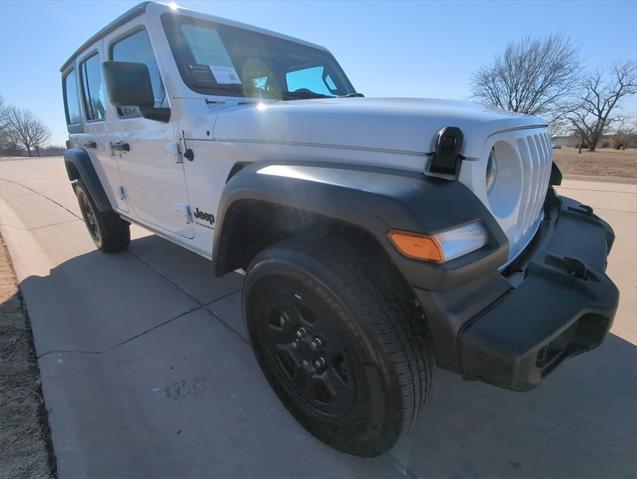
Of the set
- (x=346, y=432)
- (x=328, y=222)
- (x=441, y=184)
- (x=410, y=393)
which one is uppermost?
(x=441, y=184)

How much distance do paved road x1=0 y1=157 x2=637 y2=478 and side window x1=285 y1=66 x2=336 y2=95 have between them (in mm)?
1789

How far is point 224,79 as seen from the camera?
225 cm

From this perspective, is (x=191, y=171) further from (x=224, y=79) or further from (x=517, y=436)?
(x=517, y=436)

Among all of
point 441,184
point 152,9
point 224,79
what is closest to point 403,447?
point 441,184

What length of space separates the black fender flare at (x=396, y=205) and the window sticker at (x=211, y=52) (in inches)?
44.9

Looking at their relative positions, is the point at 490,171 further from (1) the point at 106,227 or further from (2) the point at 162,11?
(1) the point at 106,227

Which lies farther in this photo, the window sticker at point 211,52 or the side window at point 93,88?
the side window at point 93,88

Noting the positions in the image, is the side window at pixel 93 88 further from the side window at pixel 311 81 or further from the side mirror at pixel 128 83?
the side window at pixel 311 81

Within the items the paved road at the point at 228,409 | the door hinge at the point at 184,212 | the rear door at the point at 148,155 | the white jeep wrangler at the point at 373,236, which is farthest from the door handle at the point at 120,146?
the paved road at the point at 228,409

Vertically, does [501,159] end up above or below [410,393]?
above

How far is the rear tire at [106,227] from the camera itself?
378 centimetres

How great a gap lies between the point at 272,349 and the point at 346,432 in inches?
19.4

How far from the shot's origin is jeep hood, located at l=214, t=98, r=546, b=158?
1.27 m

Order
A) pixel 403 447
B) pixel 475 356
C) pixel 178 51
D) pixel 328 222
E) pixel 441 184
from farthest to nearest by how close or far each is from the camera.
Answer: pixel 178 51 < pixel 403 447 < pixel 328 222 < pixel 441 184 < pixel 475 356
